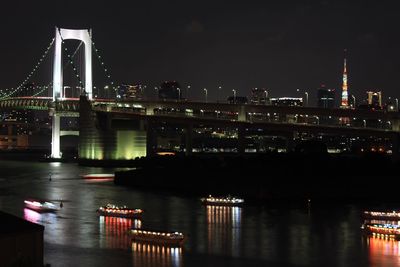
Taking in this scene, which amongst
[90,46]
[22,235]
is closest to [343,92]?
[90,46]

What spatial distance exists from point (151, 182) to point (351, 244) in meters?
A: 11.2

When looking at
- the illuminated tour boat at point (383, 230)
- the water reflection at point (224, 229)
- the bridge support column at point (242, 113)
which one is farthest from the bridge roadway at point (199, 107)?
the illuminated tour boat at point (383, 230)

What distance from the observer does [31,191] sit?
70.0 ft

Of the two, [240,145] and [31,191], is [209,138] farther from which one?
[31,191]

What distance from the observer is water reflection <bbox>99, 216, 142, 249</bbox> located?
12.4 m

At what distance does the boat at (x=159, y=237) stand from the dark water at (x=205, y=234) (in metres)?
0.16

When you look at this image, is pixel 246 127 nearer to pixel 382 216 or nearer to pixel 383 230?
pixel 382 216

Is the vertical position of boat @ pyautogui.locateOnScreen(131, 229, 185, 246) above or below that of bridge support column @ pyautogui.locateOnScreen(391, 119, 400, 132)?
below

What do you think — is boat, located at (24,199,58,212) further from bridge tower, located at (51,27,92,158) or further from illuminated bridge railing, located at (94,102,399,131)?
bridge tower, located at (51,27,92,158)

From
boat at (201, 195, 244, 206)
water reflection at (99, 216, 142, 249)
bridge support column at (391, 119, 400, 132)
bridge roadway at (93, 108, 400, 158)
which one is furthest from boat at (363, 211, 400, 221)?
bridge support column at (391, 119, 400, 132)

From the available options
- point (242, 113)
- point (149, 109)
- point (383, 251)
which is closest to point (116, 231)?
point (383, 251)

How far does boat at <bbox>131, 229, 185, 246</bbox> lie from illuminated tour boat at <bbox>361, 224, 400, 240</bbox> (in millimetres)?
3383

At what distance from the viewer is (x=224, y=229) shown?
14.2 m

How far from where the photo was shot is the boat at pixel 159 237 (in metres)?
12.2
